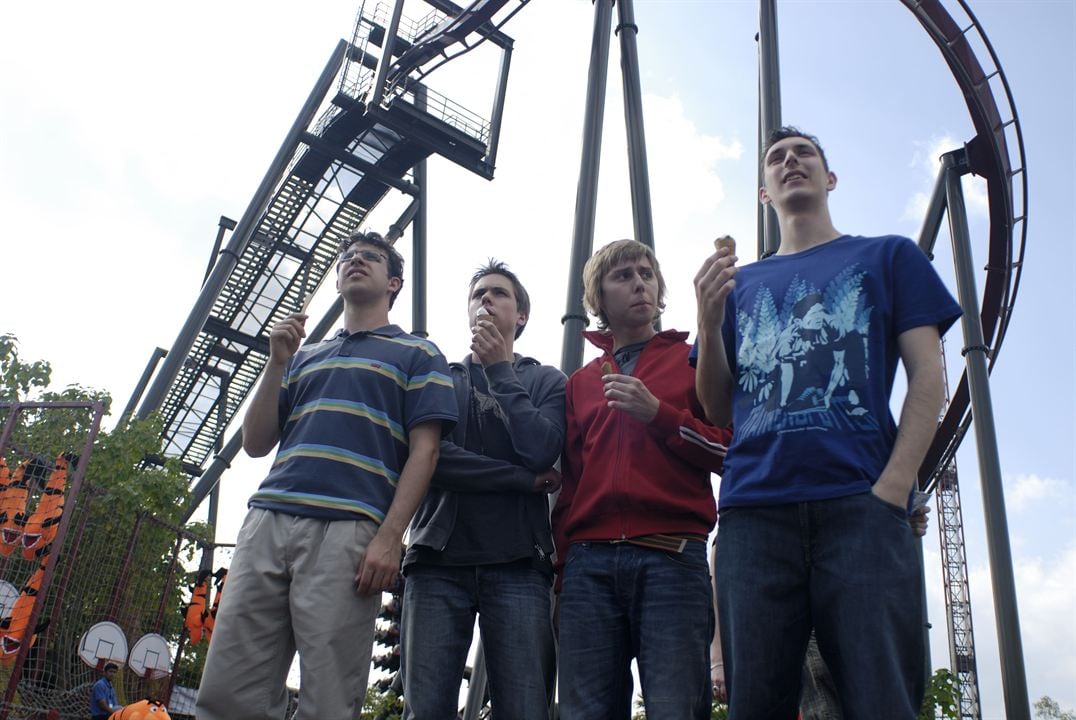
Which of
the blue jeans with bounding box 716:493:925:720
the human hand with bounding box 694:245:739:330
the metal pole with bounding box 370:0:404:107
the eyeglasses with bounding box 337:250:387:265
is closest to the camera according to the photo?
the blue jeans with bounding box 716:493:925:720

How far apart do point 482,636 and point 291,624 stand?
1.86 ft

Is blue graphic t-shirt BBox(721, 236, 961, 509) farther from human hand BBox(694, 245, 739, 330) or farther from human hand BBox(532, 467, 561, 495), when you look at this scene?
human hand BBox(532, 467, 561, 495)

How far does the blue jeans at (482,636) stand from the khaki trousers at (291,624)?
15cm

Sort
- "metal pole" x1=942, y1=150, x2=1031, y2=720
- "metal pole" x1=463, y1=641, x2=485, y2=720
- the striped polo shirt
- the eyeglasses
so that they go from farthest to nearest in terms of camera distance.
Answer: "metal pole" x1=942, y1=150, x2=1031, y2=720 → "metal pole" x1=463, y1=641, x2=485, y2=720 → the eyeglasses → the striped polo shirt

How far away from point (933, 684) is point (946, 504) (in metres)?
47.8

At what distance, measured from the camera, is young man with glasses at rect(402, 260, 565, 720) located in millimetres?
2570

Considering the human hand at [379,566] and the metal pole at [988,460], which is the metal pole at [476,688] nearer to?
the human hand at [379,566]

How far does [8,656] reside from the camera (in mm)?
6008

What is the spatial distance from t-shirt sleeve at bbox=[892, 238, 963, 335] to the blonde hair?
107 cm

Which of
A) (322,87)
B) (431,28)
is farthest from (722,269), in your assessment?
(322,87)

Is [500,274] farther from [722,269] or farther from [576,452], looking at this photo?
[722,269]

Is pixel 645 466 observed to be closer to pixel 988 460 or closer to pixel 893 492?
pixel 893 492

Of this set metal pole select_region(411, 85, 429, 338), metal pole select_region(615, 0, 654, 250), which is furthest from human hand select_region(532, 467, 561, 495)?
metal pole select_region(411, 85, 429, 338)

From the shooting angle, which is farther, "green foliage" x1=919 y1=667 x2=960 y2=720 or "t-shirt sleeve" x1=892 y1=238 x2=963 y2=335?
"green foliage" x1=919 y1=667 x2=960 y2=720
